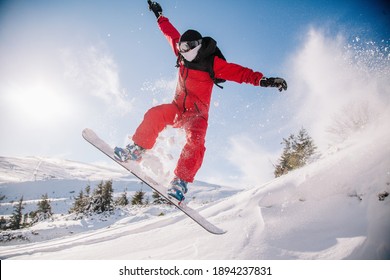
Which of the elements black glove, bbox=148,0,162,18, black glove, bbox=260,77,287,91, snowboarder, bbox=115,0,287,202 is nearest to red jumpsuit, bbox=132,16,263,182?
snowboarder, bbox=115,0,287,202

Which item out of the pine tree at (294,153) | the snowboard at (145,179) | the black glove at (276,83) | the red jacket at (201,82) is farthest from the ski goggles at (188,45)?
the pine tree at (294,153)

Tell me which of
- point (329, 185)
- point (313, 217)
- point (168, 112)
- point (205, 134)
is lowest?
point (313, 217)

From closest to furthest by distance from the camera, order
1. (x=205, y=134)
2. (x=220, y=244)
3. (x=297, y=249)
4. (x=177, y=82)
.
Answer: (x=297, y=249) → (x=220, y=244) → (x=205, y=134) → (x=177, y=82)

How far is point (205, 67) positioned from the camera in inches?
148

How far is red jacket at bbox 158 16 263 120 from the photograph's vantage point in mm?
3691

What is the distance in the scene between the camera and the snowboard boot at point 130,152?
3486mm

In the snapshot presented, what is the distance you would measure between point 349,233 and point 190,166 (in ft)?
6.34

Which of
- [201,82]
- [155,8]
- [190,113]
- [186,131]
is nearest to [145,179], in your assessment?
[186,131]

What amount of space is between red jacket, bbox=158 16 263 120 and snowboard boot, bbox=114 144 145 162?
0.88 m

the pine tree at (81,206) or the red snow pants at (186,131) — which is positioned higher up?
the pine tree at (81,206)

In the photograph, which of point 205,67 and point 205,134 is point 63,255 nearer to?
point 205,134

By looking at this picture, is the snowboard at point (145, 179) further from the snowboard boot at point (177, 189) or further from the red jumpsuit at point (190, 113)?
the red jumpsuit at point (190, 113)

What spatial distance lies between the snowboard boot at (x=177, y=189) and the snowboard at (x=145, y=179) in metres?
0.11
